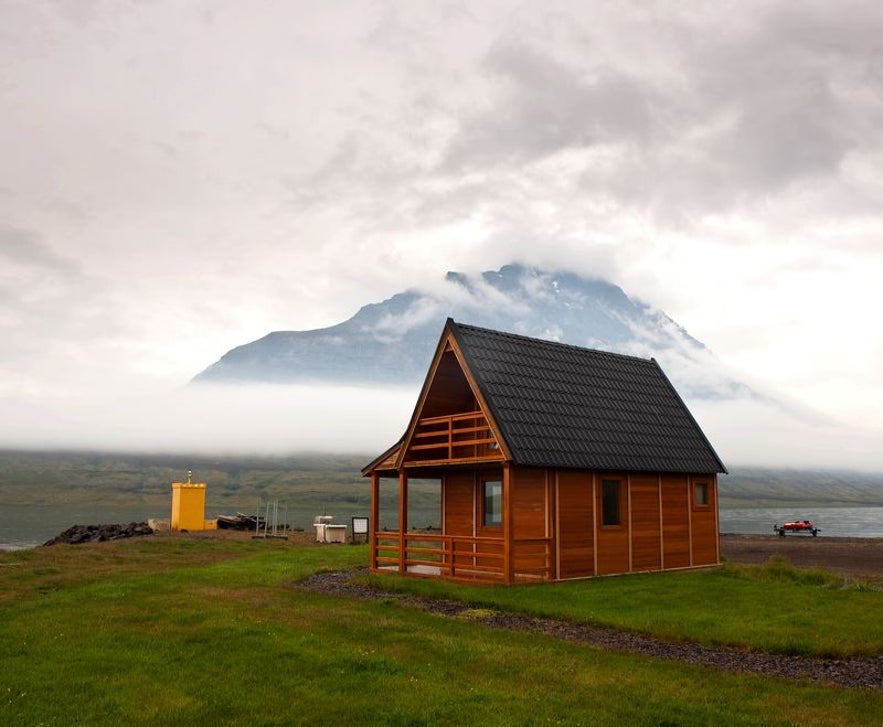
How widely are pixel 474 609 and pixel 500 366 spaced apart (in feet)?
30.7

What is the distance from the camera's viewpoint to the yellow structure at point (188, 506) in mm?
50500

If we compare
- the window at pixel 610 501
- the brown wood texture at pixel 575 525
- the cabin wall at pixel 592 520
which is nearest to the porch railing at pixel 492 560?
the cabin wall at pixel 592 520

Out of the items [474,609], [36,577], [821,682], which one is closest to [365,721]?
[821,682]

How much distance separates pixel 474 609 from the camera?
20.7m

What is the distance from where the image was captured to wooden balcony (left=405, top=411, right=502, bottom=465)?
27344 mm

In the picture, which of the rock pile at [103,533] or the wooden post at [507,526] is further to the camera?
the rock pile at [103,533]

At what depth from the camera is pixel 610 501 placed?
91.2ft

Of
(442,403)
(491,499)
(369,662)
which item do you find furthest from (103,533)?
(369,662)

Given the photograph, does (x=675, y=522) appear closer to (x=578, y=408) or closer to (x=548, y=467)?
(x=578, y=408)

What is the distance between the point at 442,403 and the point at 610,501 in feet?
22.4

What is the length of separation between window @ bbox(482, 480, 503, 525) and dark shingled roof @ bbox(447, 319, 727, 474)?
3318mm

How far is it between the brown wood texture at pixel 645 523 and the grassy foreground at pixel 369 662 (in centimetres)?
343

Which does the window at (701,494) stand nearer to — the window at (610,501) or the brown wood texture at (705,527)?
the brown wood texture at (705,527)

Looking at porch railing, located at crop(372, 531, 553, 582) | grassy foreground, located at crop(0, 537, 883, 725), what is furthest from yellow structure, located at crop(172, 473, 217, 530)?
grassy foreground, located at crop(0, 537, 883, 725)
